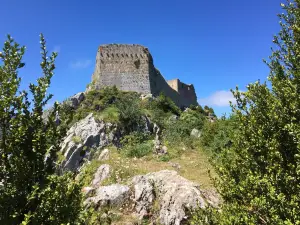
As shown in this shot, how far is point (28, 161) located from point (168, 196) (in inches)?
287

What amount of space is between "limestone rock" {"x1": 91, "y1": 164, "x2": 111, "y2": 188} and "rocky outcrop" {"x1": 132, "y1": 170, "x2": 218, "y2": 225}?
6.92ft

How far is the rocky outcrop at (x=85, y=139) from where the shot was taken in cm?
2041

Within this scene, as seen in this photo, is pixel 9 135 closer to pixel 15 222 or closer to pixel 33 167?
pixel 33 167

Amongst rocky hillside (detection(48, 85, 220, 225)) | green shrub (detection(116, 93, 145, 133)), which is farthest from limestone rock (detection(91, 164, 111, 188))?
green shrub (detection(116, 93, 145, 133))

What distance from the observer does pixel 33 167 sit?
4.20 meters

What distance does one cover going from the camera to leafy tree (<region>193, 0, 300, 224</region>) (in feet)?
14.8

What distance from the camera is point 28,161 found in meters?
4.18

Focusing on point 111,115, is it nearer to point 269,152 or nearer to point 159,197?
point 159,197

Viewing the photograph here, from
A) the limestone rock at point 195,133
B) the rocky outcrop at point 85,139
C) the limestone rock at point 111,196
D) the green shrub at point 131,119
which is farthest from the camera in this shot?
the green shrub at point 131,119

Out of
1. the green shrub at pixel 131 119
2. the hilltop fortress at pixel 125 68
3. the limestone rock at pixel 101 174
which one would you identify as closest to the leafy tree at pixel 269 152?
the limestone rock at pixel 101 174

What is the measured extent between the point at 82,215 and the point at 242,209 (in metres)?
2.67

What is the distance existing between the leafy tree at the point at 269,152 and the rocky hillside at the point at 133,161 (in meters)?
1.21

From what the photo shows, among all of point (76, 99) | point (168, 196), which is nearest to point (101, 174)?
point (168, 196)

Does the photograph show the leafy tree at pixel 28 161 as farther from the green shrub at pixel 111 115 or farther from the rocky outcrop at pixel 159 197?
the green shrub at pixel 111 115
